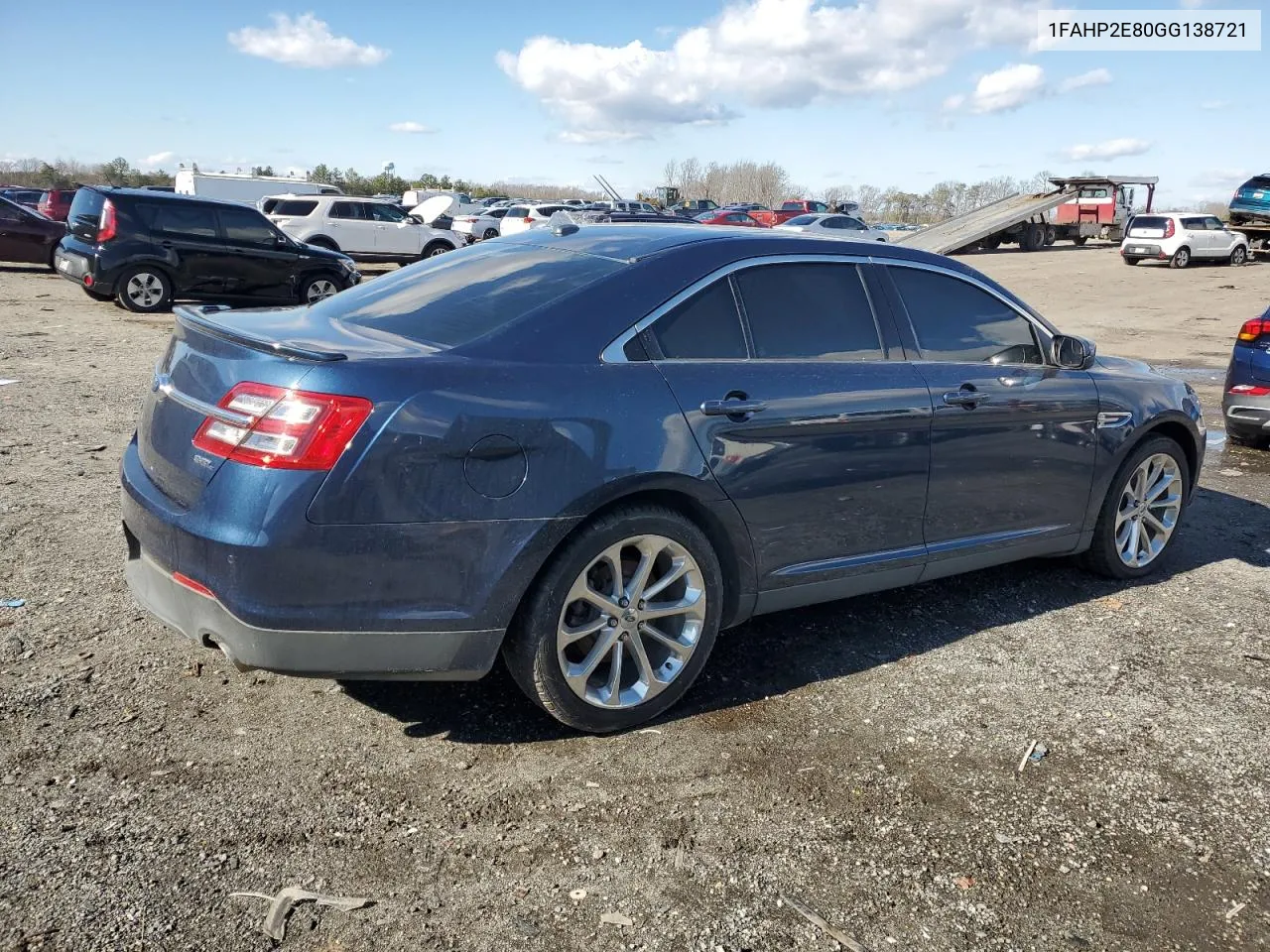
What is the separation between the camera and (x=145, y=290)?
1523cm

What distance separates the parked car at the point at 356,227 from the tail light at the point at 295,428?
23208 mm

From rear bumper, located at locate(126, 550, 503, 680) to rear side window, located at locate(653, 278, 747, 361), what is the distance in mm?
1148

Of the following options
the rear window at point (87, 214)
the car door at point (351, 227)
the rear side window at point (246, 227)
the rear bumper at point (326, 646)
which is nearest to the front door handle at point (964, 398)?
the rear bumper at point (326, 646)

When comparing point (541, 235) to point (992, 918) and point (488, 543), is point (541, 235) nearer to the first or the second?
point (488, 543)

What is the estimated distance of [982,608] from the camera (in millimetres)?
4902

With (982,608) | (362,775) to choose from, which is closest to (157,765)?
(362,775)

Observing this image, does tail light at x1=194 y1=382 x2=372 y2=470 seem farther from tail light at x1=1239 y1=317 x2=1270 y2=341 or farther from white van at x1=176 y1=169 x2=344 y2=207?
white van at x1=176 y1=169 x2=344 y2=207

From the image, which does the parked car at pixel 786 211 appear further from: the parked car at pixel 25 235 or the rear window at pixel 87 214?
the rear window at pixel 87 214

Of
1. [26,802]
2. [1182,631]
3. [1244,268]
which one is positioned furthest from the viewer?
[1244,268]

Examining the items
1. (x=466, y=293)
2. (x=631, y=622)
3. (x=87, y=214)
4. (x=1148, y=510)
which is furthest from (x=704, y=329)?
(x=87, y=214)

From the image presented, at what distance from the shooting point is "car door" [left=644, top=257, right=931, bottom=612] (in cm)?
365

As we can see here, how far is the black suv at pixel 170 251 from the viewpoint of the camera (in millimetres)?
14781

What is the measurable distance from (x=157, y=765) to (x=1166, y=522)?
484cm

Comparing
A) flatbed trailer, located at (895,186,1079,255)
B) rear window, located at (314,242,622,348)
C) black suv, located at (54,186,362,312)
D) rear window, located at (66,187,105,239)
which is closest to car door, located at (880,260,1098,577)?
rear window, located at (314,242,622,348)
